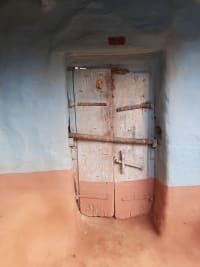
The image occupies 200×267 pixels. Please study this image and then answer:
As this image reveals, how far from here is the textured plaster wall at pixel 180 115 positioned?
2.72m

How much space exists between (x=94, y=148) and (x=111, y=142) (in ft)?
0.60

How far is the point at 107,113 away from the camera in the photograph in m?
3.09

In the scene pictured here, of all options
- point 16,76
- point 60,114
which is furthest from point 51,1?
point 60,114

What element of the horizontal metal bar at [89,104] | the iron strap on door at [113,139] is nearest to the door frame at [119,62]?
the horizontal metal bar at [89,104]

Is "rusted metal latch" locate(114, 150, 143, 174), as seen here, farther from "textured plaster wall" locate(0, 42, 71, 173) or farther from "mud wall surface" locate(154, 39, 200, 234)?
"textured plaster wall" locate(0, 42, 71, 173)

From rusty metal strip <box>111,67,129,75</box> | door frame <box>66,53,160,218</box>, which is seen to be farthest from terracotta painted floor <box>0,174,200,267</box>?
rusty metal strip <box>111,67,129,75</box>

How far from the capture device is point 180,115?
2.82 metres

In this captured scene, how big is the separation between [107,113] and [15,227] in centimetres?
135

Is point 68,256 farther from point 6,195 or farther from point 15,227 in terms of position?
point 6,195

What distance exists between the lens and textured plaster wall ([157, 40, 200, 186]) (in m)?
2.72

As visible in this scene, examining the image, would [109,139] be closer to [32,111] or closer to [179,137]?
[179,137]

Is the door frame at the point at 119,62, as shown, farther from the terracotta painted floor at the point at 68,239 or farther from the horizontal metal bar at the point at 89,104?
the terracotta painted floor at the point at 68,239

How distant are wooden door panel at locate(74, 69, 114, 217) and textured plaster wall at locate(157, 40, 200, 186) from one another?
0.53 m

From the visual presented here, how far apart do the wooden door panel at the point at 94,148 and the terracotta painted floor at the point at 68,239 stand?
0.23 meters
